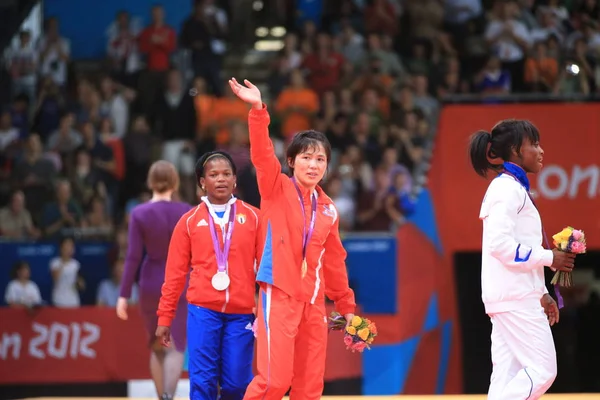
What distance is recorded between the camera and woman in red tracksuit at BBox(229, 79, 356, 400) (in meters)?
6.16

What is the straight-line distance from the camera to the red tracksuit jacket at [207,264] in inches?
266

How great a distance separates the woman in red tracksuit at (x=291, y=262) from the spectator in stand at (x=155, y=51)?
8.39 metres

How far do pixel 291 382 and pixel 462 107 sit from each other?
6.96 m

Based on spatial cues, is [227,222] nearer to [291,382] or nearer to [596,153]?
[291,382]

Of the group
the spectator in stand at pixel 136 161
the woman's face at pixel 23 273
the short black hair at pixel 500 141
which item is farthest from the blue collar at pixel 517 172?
the spectator in stand at pixel 136 161

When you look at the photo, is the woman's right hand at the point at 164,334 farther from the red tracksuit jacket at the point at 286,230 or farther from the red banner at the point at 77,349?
the red banner at the point at 77,349

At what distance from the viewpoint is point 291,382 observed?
628cm

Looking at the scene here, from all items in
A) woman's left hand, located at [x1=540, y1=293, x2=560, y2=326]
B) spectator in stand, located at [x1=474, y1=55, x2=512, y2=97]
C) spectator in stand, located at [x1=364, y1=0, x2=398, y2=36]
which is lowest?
woman's left hand, located at [x1=540, y1=293, x2=560, y2=326]

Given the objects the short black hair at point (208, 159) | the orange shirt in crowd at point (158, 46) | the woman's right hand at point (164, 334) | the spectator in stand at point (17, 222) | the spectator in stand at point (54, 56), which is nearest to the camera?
the woman's right hand at point (164, 334)

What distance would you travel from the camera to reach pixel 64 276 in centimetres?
1250

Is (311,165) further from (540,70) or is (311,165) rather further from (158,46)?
(158,46)

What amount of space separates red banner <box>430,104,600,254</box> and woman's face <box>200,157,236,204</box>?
6.04 m

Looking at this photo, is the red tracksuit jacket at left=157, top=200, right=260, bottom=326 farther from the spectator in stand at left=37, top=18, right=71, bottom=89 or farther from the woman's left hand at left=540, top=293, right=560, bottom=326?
the spectator in stand at left=37, top=18, right=71, bottom=89

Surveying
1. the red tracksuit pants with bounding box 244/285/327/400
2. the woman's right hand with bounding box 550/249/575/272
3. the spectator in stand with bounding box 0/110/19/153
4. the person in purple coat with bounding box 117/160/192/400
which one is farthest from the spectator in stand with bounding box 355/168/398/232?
the woman's right hand with bounding box 550/249/575/272
